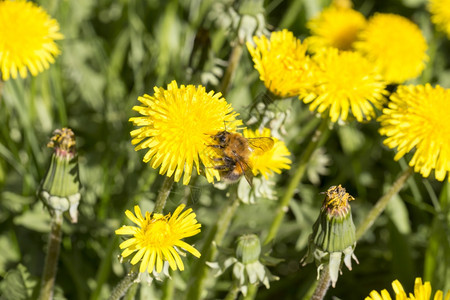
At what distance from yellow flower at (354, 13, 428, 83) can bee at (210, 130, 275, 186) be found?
6.24 feet

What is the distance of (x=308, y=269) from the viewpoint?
3305mm

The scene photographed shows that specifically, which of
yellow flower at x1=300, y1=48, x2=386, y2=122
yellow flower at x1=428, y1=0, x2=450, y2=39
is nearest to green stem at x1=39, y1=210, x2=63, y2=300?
yellow flower at x1=300, y1=48, x2=386, y2=122

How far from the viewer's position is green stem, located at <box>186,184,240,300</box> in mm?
2502

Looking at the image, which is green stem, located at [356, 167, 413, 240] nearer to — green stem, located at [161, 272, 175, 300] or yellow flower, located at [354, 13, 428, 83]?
green stem, located at [161, 272, 175, 300]

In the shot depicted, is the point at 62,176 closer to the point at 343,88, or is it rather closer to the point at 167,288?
the point at 167,288

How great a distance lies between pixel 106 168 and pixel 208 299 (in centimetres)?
87

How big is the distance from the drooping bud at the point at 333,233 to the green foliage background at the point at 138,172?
0.50m

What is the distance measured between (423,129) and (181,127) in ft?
3.36

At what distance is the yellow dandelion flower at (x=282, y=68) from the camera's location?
2336 millimetres

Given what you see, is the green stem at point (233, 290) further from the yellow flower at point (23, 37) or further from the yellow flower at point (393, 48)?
the yellow flower at point (393, 48)

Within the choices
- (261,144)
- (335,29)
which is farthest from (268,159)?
(335,29)

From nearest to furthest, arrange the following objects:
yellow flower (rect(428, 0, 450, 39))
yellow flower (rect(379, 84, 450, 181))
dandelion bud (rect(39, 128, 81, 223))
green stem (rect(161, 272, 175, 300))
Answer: dandelion bud (rect(39, 128, 81, 223))
yellow flower (rect(379, 84, 450, 181))
green stem (rect(161, 272, 175, 300))
yellow flower (rect(428, 0, 450, 39))

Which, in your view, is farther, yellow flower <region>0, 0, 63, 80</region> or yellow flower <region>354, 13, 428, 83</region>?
yellow flower <region>354, 13, 428, 83</region>

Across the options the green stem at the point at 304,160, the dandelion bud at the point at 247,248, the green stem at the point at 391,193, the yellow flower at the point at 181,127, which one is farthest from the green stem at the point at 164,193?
the green stem at the point at 391,193
